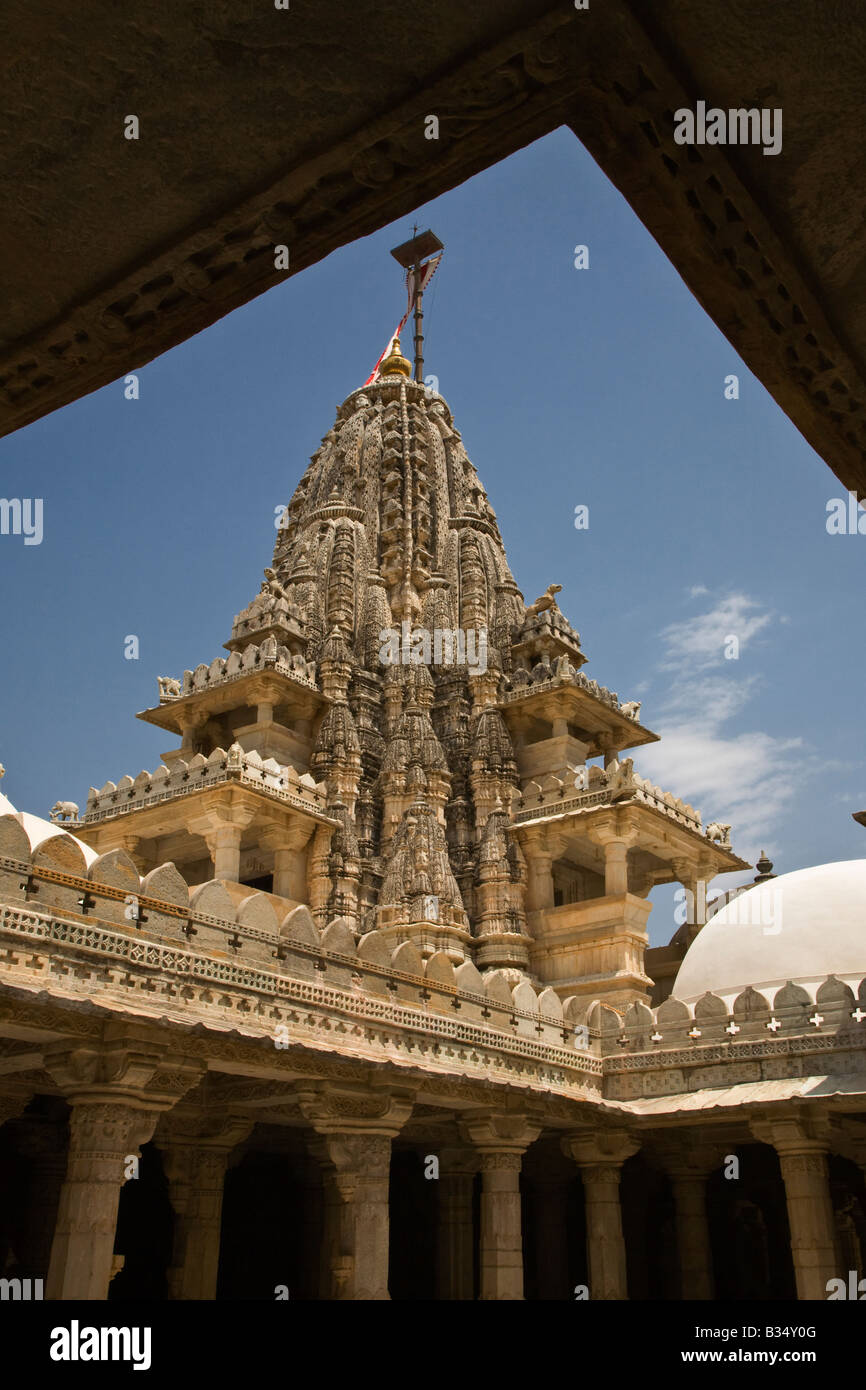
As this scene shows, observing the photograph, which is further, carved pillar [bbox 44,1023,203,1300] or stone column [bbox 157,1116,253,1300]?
→ stone column [bbox 157,1116,253,1300]

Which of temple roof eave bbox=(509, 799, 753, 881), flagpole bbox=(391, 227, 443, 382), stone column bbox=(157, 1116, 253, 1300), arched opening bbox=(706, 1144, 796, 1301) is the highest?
flagpole bbox=(391, 227, 443, 382)

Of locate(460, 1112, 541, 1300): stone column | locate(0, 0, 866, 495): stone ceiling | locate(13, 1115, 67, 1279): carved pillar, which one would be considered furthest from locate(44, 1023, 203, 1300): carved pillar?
locate(0, 0, 866, 495): stone ceiling

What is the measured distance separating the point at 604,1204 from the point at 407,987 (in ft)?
18.6

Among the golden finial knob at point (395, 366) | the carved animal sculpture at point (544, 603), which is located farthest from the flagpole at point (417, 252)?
the carved animal sculpture at point (544, 603)

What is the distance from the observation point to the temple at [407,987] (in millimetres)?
12648

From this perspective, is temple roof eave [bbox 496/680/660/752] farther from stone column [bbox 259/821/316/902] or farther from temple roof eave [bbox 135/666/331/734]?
stone column [bbox 259/821/316/902]

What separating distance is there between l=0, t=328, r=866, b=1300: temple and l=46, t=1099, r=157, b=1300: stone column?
0.10 feet

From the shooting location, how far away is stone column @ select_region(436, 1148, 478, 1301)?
18812 millimetres

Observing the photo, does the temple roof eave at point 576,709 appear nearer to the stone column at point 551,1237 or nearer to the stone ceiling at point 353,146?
the stone column at point 551,1237

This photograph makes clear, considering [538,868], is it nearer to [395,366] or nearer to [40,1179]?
[40,1179]

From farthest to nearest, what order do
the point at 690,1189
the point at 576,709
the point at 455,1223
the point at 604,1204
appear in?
the point at 576,709
the point at 690,1189
the point at 455,1223
the point at 604,1204

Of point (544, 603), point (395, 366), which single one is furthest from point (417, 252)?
point (544, 603)

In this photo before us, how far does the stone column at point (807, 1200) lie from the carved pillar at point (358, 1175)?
6345mm

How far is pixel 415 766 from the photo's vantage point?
103ft
